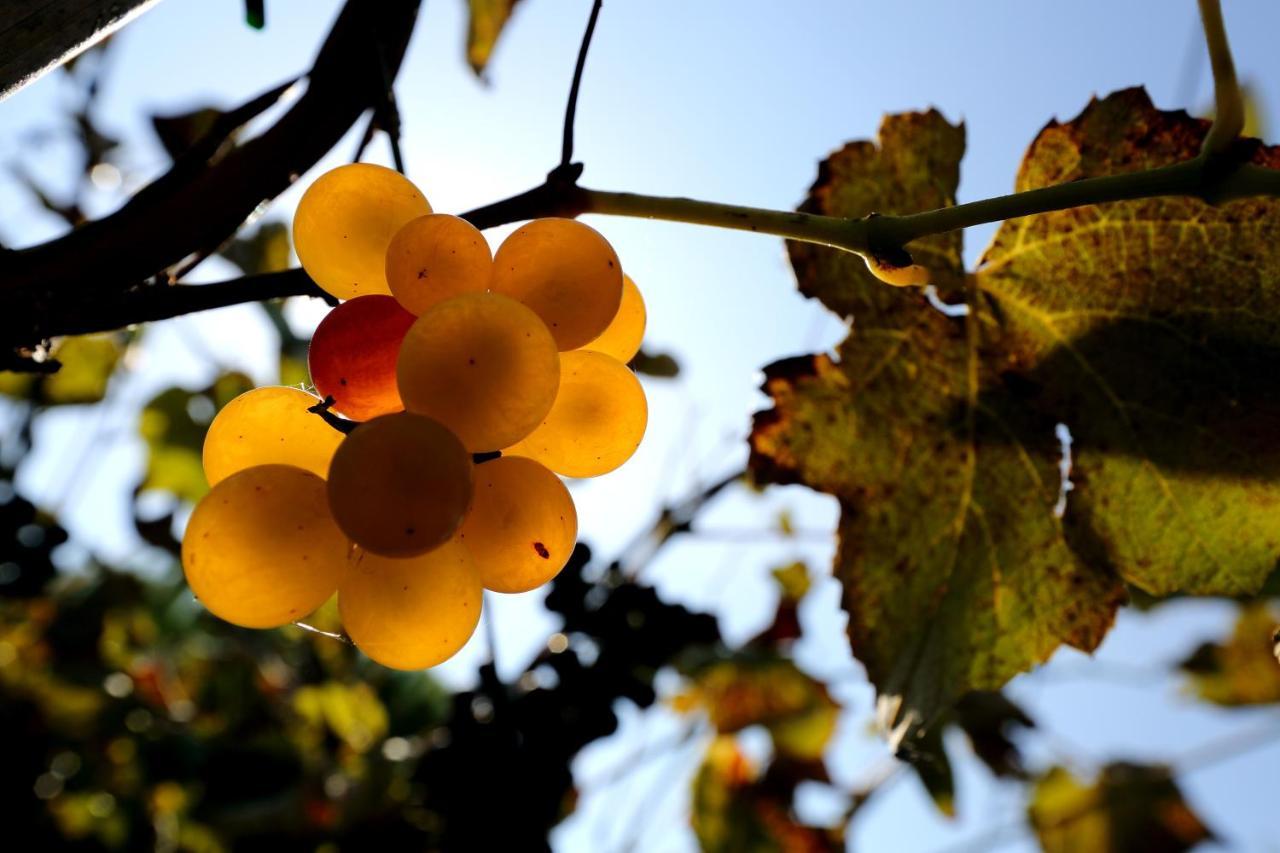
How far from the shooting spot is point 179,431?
2.05 metres

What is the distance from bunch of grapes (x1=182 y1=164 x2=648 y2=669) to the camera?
0.57 metres

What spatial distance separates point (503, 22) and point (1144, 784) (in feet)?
8.83

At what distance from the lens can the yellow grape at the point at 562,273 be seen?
657 millimetres

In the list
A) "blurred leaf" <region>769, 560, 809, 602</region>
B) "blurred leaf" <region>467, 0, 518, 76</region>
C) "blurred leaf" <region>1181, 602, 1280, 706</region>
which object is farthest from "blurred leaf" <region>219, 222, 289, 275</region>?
"blurred leaf" <region>1181, 602, 1280, 706</region>

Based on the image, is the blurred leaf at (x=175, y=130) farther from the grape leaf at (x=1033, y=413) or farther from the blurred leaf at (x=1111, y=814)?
the blurred leaf at (x=1111, y=814)

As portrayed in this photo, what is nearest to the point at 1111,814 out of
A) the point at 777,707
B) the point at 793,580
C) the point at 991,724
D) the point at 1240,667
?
the point at 1240,667

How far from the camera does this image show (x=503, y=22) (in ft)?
3.97

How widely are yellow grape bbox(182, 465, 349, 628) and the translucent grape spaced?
0.07 metres

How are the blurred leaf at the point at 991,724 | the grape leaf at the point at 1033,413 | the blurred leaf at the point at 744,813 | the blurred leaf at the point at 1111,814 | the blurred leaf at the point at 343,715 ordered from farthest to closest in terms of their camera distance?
the blurred leaf at the point at 1111,814, the blurred leaf at the point at 343,715, the blurred leaf at the point at 744,813, the blurred leaf at the point at 991,724, the grape leaf at the point at 1033,413

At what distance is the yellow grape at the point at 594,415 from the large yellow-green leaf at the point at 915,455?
11.9 inches

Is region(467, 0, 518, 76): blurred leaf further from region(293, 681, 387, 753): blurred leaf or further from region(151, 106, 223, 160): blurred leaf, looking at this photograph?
A: region(293, 681, 387, 753): blurred leaf

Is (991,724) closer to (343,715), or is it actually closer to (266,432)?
(343,715)

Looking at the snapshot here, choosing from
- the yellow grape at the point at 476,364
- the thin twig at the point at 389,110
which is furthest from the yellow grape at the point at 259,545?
the thin twig at the point at 389,110

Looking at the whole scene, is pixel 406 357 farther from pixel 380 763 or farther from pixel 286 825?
pixel 286 825
